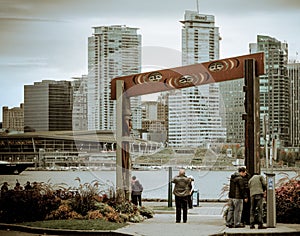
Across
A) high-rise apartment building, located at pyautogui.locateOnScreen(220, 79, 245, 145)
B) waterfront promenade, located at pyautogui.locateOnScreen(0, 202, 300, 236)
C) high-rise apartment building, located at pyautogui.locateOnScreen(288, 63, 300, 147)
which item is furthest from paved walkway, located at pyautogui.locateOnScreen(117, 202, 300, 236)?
high-rise apartment building, located at pyautogui.locateOnScreen(288, 63, 300, 147)

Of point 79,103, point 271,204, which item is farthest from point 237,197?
point 79,103

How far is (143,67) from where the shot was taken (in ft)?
45.4

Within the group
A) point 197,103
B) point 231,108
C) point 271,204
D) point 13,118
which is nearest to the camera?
point 271,204

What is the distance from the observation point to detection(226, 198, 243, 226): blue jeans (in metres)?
10.9

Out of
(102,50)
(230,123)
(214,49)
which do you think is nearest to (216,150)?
(230,123)

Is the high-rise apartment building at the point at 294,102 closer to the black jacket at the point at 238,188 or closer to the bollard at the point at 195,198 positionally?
the bollard at the point at 195,198

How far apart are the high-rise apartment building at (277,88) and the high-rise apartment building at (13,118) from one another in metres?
4.96

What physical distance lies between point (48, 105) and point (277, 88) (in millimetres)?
Result: 4794

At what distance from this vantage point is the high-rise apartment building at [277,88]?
15445 millimetres

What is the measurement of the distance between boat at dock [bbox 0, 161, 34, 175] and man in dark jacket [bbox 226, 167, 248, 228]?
784 cm

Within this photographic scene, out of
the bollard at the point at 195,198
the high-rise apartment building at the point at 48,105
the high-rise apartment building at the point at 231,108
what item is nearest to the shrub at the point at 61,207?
the high-rise apartment building at the point at 231,108

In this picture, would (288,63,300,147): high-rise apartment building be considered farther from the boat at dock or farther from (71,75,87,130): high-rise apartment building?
the boat at dock

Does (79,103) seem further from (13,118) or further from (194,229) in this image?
(194,229)

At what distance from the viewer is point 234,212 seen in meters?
10.9
